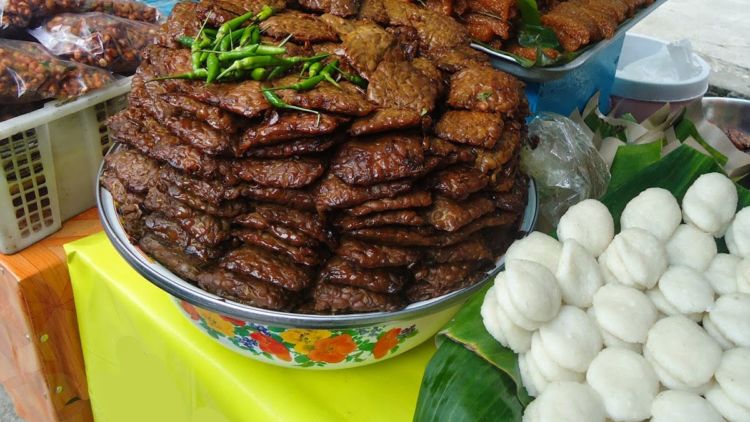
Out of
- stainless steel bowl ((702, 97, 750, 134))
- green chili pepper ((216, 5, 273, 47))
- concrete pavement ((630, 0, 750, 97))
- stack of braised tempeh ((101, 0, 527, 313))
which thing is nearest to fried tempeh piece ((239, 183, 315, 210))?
stack of braised tempeh ((101, 0, 527, 313))

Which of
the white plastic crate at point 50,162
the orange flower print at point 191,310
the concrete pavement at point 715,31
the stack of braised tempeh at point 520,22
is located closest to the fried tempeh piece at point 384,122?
the orange flower print at point 191,310

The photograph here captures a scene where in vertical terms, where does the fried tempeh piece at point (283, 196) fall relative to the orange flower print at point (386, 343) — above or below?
above

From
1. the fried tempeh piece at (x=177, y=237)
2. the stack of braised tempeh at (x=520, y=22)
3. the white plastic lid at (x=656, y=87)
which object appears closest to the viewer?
the fried tempeh piece at (x=177, y=237)

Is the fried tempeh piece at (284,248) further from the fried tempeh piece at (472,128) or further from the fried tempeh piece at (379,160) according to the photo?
the fried tempeh piece at (472,128)

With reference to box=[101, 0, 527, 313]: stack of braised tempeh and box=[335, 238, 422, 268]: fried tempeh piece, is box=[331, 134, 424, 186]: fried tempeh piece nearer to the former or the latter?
box=[101, 0, 527, 313]: stack of braised tempeh

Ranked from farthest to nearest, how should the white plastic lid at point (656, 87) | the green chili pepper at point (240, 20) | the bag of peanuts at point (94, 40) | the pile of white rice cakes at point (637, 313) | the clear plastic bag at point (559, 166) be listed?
the white plastic lid at point (656, 87) → the bag of peanuts at point (94, 40) → the clear plastic bag at point (559, 166) → the green chili pepper at point (240, 20) → the pile of white rice cakes at point (637, 313)

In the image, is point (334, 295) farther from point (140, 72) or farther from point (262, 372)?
point (140, 72)

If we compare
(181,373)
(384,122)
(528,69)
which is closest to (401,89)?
(384,122)
